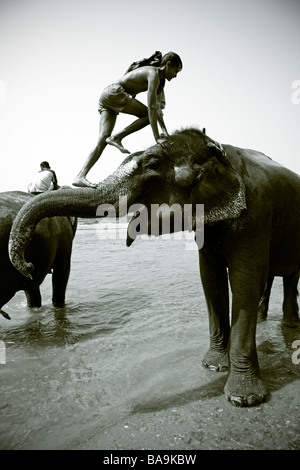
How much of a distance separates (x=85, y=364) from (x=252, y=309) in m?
1.96

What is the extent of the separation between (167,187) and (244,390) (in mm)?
1892

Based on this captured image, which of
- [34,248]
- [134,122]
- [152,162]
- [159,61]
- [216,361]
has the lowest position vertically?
[216,361]

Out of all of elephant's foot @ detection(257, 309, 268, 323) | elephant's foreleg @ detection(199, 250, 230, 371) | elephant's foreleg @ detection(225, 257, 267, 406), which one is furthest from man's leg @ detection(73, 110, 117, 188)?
elephant's foot @ detection(257, 309, 268, 323)

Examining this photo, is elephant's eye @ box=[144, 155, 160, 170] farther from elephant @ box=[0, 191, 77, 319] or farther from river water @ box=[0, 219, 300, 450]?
river water @ box=[0, 219, 300, 450]

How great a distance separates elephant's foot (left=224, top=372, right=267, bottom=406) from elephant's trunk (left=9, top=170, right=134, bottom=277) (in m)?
1.86

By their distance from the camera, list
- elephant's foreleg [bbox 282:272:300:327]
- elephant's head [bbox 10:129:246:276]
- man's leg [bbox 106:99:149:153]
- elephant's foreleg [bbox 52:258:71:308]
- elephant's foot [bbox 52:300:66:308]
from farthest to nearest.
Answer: elephant's foot [bbox 52:300:66:308]
elephant's foreleg [bbox 52:258:71:308]
elephant's foreleg [bbox 282:272:300:327]
man's leg [bbox 106:99:149:153]
elephant's head [bbox 10:129:246:276]

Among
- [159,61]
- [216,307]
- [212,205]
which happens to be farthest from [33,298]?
[159,61]

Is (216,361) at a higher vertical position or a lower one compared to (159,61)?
lower

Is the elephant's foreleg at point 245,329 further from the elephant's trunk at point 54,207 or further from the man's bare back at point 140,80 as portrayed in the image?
the man's bare back at point 140,80

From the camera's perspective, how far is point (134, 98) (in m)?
3.73

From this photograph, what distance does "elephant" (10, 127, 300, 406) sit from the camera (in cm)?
266

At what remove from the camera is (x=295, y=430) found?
249 cm
